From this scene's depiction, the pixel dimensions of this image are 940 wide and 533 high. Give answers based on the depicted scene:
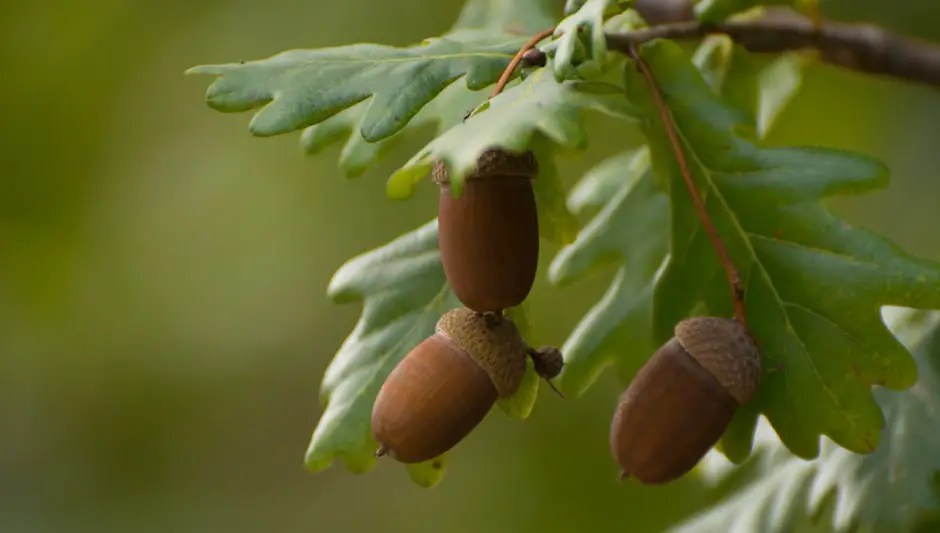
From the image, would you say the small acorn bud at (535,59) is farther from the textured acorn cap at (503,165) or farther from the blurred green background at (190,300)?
the blurred green background at (190,300)

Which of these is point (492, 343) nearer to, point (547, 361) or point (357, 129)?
point (547, 361)

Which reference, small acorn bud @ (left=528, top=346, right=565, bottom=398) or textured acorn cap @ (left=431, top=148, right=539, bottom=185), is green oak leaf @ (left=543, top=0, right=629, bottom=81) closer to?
textured acorn cap @ (left=431, top=148, right=539, bottom=185)

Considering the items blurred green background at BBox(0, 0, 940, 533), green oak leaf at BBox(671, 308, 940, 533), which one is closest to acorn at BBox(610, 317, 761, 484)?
green oak leaf at BBox(671, 308, 940, 533)

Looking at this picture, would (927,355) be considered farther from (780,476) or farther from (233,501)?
(233,501)

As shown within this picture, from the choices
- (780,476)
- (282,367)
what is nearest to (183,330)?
(282,367)

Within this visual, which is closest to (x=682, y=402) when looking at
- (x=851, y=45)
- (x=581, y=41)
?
(x=581, y=41)
